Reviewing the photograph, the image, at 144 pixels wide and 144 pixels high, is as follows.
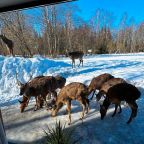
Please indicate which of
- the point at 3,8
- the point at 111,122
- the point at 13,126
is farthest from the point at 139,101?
the point at 3,8

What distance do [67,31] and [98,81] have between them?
0.53 m

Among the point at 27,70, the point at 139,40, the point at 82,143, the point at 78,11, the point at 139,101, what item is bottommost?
the point at 82,143

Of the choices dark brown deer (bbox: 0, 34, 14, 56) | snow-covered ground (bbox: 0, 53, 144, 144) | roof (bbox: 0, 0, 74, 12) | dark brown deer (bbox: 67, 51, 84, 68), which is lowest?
snow-covered ground (bbox: 0, 53, 144, 144)

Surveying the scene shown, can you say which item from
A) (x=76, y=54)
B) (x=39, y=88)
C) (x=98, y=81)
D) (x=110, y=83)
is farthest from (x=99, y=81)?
(x=39, y=88)

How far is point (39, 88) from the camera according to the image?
2.52 meters

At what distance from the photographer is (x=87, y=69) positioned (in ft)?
7.87

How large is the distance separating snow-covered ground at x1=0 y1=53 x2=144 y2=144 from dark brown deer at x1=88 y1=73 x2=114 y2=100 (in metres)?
0.03

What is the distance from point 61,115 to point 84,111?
0.17 meters

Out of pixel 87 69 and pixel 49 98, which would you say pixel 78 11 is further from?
pixel 49 98

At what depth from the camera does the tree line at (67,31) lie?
187 cm

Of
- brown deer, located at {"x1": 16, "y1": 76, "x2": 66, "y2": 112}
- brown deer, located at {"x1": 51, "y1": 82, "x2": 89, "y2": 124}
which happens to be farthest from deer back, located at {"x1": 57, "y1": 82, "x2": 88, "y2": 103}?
brown deer, located at {"x1": 16, "y1": 76, "x2": 66, "y2": 112}

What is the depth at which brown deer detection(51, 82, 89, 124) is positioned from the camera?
7.36 feet

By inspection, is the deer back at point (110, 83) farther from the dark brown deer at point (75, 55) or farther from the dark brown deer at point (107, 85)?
the dark brown deer at point (75, 55)

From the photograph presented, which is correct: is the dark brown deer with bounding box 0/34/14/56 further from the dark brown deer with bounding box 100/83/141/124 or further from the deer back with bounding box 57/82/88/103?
the dark brown deer with bounding box 100/83/141/124
